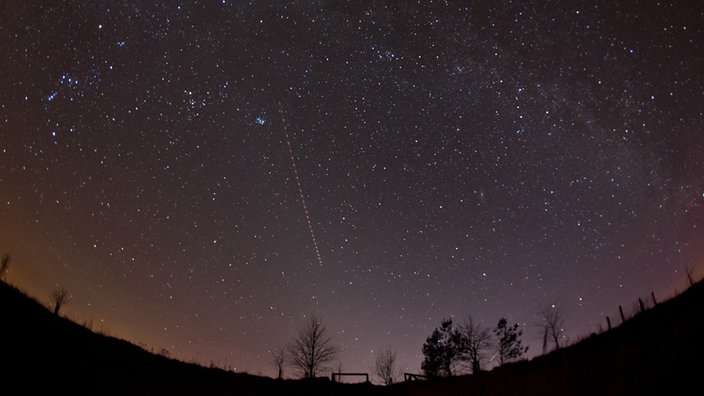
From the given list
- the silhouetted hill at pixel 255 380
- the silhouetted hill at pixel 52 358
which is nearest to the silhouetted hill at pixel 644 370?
the silhouetted hill at pixel 255 380

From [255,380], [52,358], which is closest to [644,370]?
[52,358]

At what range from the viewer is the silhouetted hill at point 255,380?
6.00 meters

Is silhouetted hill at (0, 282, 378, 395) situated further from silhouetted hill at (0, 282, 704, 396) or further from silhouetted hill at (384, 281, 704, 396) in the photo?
silhouetted hill at (384, 281, 704, 396)

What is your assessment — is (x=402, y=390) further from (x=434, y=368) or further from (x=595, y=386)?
(x=595, y=386)

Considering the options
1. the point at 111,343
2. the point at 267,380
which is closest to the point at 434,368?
the point at 267,380

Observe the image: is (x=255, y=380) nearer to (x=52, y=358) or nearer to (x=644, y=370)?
(x=52, y=358)

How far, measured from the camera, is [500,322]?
50.9 metres

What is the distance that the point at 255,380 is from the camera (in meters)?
31.6

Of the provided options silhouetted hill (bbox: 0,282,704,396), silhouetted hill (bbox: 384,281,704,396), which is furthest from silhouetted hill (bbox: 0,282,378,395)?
silhouetted hill (bbox: 384,281,704,396)

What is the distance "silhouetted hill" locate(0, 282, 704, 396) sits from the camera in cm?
600

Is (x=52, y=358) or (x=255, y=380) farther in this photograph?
(x=255, y=380)

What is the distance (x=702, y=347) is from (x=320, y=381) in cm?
3193

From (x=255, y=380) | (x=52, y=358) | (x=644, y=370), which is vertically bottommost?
(x=644, y=370)

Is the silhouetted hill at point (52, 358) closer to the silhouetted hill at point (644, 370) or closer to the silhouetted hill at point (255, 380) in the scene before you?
the silhouetted hill at point (255, 380)
